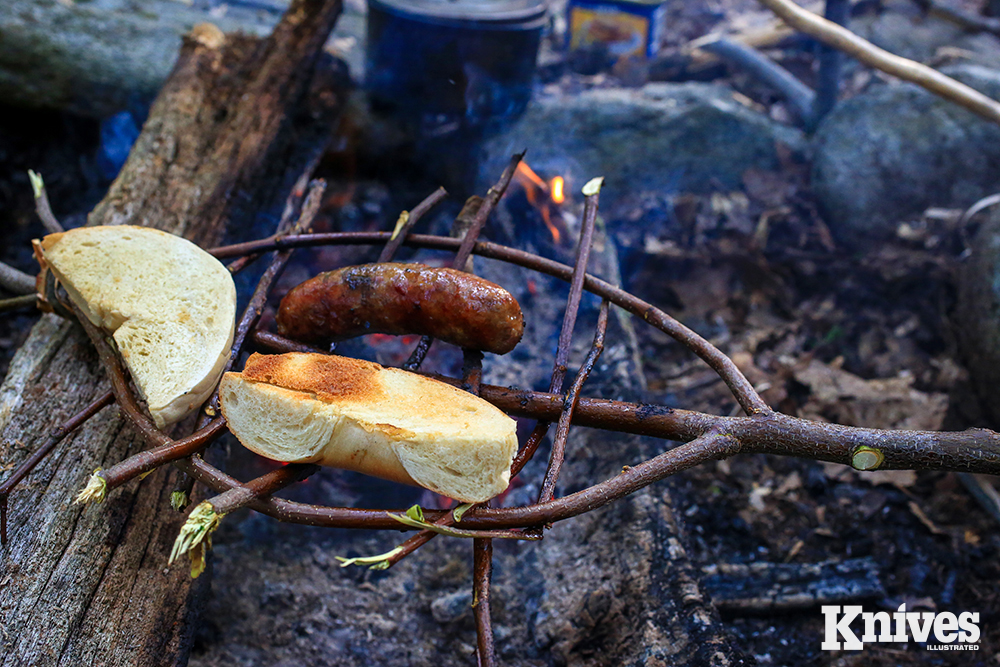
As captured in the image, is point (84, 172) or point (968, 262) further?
point (84, 172)

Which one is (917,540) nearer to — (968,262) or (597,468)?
(968,262)

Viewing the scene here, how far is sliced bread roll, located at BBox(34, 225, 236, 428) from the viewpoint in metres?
1.74

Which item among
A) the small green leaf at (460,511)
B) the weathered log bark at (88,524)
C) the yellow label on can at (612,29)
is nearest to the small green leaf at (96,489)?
the weathered log bark at (88,524)

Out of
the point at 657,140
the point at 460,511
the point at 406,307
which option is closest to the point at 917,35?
the point at 657,140

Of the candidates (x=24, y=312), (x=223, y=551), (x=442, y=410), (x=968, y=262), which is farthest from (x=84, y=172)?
(x=968, y=262)

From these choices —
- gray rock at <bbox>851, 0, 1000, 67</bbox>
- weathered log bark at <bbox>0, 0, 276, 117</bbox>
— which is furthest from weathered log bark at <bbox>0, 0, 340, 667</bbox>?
gray rock at <bbox>851, 0, 1000, 67</bbox>

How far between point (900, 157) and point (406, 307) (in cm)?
493

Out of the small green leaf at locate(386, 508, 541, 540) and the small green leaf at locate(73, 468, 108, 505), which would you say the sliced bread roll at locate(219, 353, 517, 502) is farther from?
the small green leaf at locate(73, 468, 108, 505)

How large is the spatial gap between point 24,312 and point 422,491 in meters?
Answer: 2.99

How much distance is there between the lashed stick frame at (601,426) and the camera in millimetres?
1526

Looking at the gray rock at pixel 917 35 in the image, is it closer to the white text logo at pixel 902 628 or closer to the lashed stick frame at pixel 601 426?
the white text logo at pixel 902 628

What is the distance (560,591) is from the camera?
101 inches

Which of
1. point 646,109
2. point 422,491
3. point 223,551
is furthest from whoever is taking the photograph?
point 646,109

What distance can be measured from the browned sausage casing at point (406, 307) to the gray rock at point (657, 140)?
395cm
